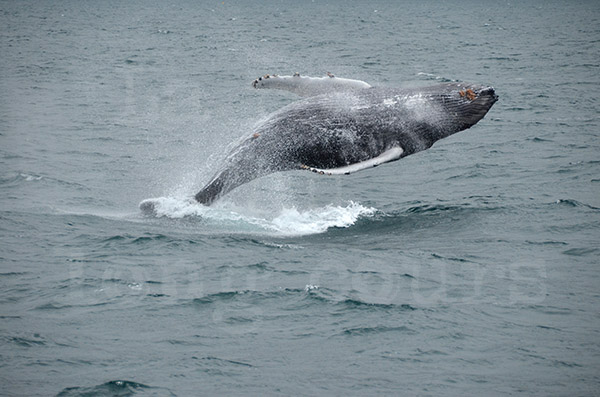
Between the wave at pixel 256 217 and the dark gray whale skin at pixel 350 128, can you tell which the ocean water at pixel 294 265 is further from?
the dark gray whale skin at pixel 350 128

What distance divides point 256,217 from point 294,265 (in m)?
3.91

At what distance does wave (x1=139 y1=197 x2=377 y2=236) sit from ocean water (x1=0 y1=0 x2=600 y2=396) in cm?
8

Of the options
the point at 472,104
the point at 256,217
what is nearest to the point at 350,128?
the point at 472,104

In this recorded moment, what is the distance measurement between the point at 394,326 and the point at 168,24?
102 metres

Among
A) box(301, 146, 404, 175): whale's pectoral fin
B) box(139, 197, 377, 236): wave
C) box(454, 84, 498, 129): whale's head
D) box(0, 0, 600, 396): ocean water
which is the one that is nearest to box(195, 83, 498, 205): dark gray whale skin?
box(454, 84, 498, 129): whale's head

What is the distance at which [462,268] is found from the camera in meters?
16.7

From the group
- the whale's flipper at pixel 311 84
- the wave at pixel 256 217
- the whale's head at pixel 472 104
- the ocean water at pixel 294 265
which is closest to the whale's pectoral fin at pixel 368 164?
the whale's head at pixel 472 104

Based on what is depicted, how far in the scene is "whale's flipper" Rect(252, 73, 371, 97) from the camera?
17.2 metres

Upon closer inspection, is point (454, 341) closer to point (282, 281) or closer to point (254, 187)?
point (282, 281)

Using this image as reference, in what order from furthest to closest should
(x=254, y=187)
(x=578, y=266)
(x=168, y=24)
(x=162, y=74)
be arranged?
(x=168, y=24) < (x=162, y=74) < (x=254, y=187) < (x=578, y=266)

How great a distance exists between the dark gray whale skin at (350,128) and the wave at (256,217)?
192cm

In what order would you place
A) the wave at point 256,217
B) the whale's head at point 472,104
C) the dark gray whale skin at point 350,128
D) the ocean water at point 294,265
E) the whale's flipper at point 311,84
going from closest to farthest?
the ocean water at point 294,265 → the dark gray whale skin at point 350,128 → the whale's head at point 472,104 → the whale's flipper at point 311,84 → the wave at point 256,217

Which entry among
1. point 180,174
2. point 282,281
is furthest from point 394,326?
point 180,174

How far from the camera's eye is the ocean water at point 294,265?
40.1ft
